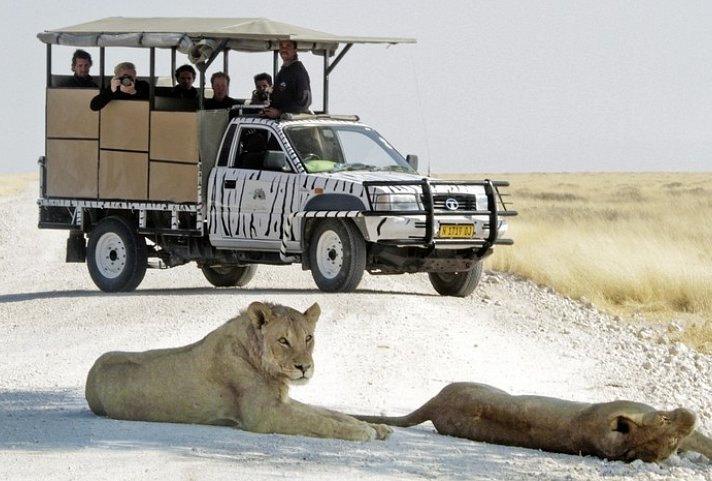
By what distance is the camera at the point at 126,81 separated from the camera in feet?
61.9

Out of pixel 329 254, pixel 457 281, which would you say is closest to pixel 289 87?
pixel 329 254

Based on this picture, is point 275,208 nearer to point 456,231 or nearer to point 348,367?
point 456,231

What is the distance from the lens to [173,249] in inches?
747

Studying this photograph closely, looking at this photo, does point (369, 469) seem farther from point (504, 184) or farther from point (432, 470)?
point (504, 184)

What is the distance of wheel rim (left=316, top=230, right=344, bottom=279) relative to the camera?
16.9 m

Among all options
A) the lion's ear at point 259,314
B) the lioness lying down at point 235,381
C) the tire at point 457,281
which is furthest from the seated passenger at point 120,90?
the lion's ear at point 259,314

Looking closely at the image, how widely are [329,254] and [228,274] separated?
3.26 metres

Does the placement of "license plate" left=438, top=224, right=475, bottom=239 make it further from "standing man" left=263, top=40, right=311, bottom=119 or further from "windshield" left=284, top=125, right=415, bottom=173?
"standing man" left=263, top=40, right=311, bottom=119

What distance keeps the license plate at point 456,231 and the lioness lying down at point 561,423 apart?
267 inches

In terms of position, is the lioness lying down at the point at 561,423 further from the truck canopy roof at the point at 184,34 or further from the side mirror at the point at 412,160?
the truck canopy roof at the point at 184,34

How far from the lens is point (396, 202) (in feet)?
54.6

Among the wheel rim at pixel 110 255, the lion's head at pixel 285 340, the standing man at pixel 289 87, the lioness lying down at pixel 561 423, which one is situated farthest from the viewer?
the wheel rim at pixel 110 255

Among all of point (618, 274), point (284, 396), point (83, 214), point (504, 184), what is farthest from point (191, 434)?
point (618, 274)

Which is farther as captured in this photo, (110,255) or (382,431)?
(110,255)
